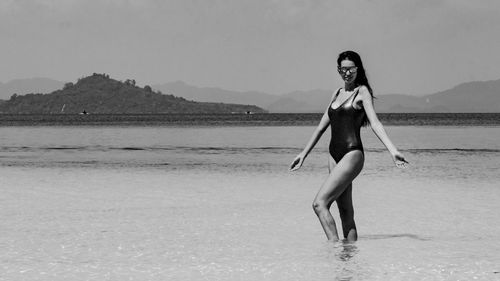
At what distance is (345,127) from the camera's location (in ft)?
29.3

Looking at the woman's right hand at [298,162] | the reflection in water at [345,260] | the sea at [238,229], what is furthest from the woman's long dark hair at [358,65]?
the sea at [238,229]

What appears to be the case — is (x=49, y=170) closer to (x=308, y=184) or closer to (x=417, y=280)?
(x=308, y=184)

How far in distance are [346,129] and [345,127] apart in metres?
0.03

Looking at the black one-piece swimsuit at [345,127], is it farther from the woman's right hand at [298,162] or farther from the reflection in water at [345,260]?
the reflection in water at [345,260]

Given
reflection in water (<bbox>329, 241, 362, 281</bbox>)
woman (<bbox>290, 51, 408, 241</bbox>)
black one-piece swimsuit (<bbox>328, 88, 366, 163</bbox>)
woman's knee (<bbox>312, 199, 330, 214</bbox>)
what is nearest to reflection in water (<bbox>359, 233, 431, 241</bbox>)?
reflection in water (<bbox>329, 241, 362, 281</bbox>)

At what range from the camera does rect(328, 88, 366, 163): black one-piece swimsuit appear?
8906 mm

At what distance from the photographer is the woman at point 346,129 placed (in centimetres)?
890

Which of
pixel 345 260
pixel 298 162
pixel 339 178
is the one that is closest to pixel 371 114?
pixel 339 178

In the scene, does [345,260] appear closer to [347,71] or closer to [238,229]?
[347,71]

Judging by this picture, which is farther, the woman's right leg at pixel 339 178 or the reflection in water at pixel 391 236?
the reflection in water at pixel 391 236

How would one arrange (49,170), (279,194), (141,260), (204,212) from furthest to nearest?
(49,170) < (279,194) < (204,212) < (141,260)

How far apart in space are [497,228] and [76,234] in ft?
19.8

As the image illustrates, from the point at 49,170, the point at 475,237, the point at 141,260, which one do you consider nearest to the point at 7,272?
the point at 141,260

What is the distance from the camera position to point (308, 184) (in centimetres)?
2041
